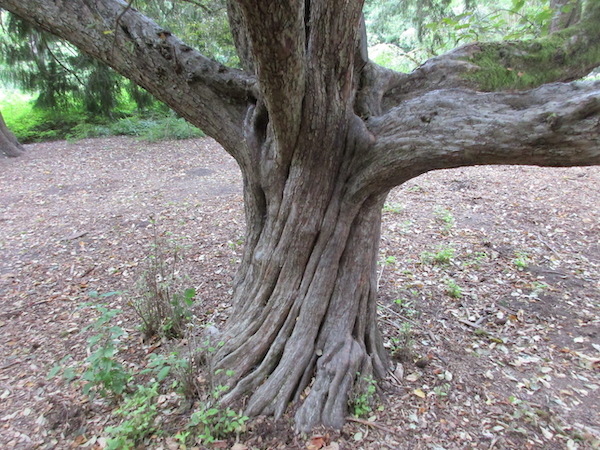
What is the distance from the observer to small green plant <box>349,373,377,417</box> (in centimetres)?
230

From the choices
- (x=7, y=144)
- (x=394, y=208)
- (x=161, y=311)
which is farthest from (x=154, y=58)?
(x=7, y=144)

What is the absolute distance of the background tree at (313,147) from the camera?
194cm

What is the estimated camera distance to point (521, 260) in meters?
4.12

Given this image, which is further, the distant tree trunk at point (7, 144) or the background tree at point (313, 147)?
the distant tree trunk at point (7, 144)

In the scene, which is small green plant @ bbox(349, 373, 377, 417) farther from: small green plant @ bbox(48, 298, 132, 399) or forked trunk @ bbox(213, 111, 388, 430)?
small green plant @ bbox(48, 298, 132, 399)

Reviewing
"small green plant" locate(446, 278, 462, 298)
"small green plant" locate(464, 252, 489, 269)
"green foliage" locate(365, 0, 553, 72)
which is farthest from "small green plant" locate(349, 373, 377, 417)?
"green foliage" locate(365, 0, 553, 72)

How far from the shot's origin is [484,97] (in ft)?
5.89

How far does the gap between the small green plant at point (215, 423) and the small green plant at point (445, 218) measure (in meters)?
3.75

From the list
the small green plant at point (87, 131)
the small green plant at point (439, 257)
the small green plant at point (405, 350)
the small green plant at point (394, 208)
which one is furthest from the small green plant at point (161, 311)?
the small green plant at point (87, 131)

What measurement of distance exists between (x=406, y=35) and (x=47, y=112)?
13147 millimetres

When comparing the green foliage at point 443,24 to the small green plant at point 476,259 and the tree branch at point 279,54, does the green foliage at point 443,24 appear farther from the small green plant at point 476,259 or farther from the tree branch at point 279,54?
the small green plant at point 476,259

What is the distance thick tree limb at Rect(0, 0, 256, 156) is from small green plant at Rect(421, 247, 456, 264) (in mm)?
2766

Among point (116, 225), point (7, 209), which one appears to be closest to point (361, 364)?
point (116, 225)

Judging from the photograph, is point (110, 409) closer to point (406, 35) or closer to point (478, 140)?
point (478, 140)
